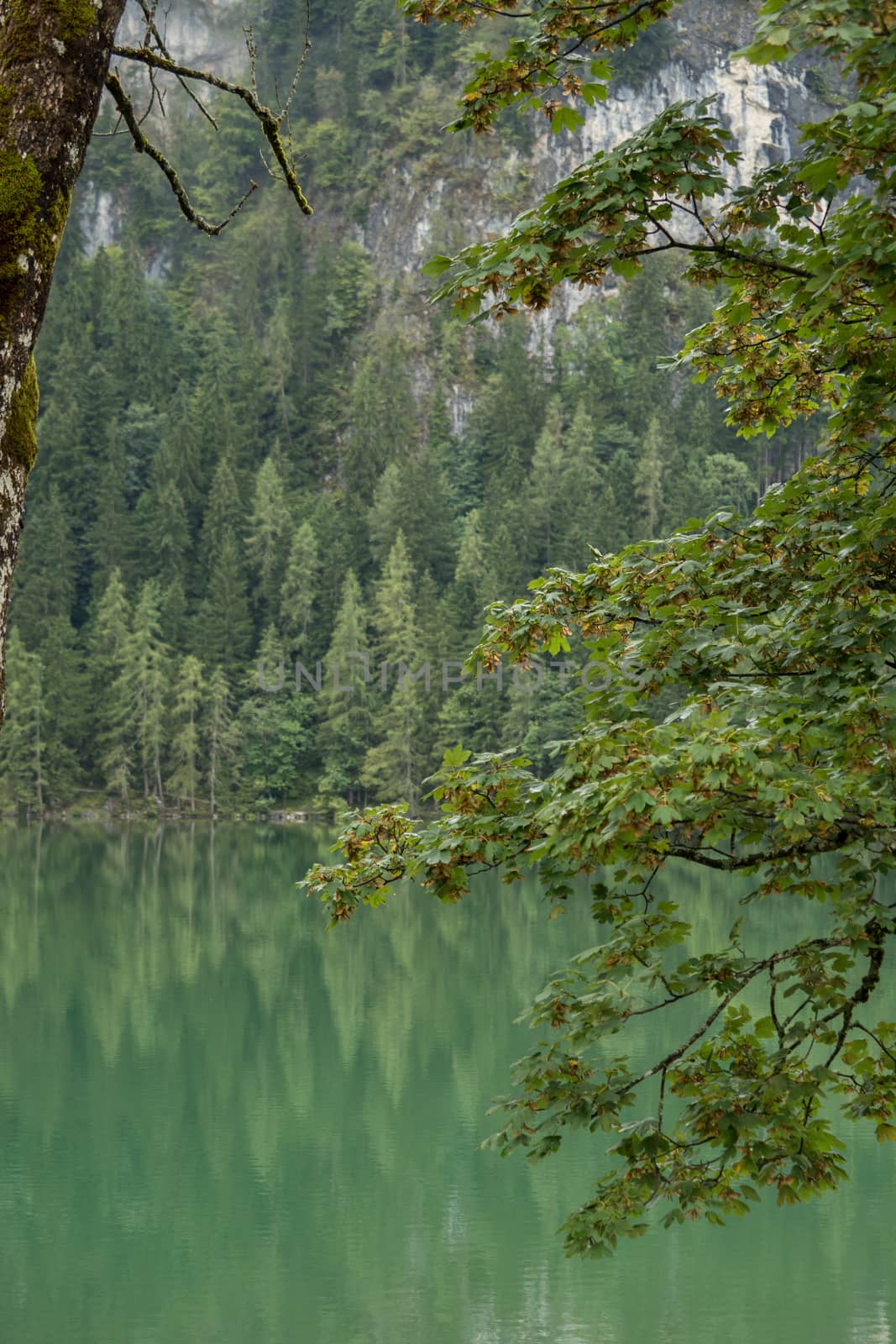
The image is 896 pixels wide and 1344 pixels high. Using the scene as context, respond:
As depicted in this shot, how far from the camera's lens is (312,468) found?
8412 cm

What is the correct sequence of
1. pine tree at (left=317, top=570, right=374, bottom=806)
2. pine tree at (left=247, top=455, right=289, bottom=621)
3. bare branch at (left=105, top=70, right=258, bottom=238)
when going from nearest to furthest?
bare branch at (left=105, top=70, right=258, bottom=238) < pine tree at (left=317, top=570, right=374, bottom=806) < pine tree at (left=247, top=455, right=289, bottom=621)

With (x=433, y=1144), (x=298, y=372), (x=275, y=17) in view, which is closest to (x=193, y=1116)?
(x=433, y=1144)

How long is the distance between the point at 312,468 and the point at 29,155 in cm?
8201

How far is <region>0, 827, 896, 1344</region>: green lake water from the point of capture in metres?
10.9

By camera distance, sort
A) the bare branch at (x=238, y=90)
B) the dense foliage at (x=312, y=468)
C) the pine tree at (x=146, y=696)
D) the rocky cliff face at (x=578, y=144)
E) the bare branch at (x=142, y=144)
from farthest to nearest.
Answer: the rocky cliff face at (x=578, y=144)
the dense foliage at (x=312, y=468)
the pine tree at (x=146, y=696)
the bare branch at (x=142, y=144)
the bare branch at (x=238, y=90)

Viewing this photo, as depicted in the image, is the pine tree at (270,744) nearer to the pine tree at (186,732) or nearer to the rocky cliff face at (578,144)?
the pine tree at (186,732)

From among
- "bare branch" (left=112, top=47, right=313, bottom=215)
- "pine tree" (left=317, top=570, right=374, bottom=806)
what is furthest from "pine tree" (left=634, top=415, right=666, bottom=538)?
"bare branch" (left=112, top=47, right=313, bottom=215)

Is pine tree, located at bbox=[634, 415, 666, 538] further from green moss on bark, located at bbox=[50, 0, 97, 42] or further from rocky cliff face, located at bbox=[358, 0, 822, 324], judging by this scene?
green moss on bark, located at bbox=[50, 0, 97, 42]

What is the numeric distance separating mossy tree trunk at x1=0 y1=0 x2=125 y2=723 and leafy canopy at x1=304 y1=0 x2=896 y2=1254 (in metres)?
1.34

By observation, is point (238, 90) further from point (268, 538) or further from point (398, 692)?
point (268, 538)

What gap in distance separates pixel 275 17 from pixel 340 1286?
104065mm

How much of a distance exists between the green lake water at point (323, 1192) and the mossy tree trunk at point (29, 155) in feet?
28.9

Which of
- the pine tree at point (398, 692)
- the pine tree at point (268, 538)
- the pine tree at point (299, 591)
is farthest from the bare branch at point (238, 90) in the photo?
the pine tree at point (268, 538)

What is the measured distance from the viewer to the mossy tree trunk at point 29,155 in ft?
9.82
